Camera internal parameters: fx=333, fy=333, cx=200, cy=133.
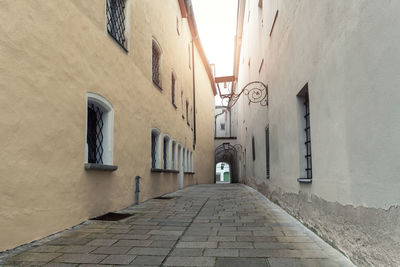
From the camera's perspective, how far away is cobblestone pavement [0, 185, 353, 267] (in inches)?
136

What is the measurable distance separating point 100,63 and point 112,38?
88 cm

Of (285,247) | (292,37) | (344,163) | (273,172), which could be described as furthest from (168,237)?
(273,172)

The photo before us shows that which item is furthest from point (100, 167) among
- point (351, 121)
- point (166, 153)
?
point (166, 153)

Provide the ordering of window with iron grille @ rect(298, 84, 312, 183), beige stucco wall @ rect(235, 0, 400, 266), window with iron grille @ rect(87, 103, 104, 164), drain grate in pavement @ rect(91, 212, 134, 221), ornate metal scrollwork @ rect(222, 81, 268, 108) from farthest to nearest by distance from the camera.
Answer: ornate metal scrollwork @ rect(222, 81, 268, 108)
window with iron grille @ rect(87, 103, 104, 164)
drain grate in pavement @ rect(91, 212, 134, 221)
window with iron grille @ rect(298, 84, 312, 183)
beige stucco wall @ rect(235, 0, 400, 266)

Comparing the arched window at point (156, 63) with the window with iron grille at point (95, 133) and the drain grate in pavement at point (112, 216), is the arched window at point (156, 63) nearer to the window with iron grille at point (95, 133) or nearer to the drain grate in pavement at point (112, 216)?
the window with iron grille at point (95, 133)

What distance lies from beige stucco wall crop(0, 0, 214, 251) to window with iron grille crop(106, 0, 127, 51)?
8.4 inches

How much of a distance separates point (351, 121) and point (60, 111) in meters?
3.94

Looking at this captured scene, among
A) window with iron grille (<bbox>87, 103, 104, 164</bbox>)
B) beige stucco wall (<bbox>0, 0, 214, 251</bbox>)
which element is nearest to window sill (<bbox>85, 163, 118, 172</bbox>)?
beige stucco wall (<bbox>0, 0, 214, 251</bbox>)

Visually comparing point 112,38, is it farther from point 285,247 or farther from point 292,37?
point 285,247

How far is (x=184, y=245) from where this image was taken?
13.7 ft

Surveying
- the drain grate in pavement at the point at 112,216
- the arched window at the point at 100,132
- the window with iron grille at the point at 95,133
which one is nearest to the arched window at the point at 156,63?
the arched window at the point at 100,132

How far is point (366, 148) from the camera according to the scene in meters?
3.00

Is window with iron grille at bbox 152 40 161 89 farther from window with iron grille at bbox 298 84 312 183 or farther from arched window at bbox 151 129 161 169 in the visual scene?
window with iron grille at bbox 298 84 312 183

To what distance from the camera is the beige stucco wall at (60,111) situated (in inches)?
154
